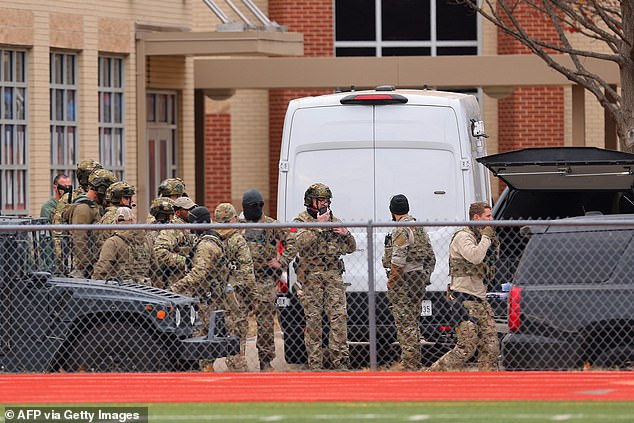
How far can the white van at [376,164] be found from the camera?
1395 centimetres

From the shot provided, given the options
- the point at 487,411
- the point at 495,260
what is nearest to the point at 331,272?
the point at 495,260

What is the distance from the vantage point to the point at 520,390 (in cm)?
1081

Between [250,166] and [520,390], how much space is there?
17412mm

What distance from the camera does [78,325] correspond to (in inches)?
477

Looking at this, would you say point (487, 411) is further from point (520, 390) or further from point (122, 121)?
point (122, 121)

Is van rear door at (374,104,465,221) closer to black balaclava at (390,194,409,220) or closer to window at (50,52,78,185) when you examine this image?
black balaclava at (390,194,409,220)

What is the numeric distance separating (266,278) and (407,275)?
135 centimetres

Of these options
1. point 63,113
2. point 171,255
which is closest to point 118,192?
point 171,255

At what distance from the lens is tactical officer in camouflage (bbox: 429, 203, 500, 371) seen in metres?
12.9

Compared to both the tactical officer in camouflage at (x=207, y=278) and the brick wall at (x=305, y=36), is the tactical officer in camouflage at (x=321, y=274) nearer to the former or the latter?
the tactical officer in camouflage at (x=207, y=278)

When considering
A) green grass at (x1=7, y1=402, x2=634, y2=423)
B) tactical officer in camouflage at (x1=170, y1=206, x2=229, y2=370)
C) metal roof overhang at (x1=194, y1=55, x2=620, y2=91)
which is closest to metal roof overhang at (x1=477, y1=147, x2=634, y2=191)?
tactical officer in camouflage at (x1=170, y1=206, x2=229, y2=370)

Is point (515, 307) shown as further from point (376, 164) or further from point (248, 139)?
point (248, 139)

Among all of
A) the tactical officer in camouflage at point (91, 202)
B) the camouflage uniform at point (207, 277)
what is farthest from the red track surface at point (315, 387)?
the tactical officer in camouflage at point (91, 202)

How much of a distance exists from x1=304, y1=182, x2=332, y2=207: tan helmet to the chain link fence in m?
0.30
